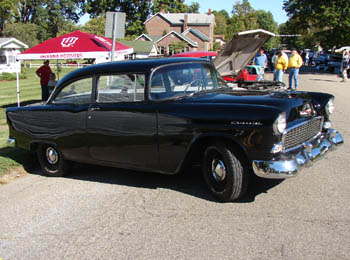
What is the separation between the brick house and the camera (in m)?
72.8

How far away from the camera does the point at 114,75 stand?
5383mm

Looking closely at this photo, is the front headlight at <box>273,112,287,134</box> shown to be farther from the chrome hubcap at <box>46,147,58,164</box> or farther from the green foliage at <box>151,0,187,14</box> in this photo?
the green foliage at <box>151,0,187,14</box>

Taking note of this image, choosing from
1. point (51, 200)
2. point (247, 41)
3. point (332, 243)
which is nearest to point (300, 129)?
point (332, 243)

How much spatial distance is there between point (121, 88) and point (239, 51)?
10.5m

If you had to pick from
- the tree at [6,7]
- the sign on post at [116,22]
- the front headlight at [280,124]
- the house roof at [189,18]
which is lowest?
the front headlight at [280,124]

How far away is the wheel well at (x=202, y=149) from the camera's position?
444 cm

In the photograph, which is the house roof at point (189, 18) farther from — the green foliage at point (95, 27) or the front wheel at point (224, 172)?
the front wheel at point (224, 172)

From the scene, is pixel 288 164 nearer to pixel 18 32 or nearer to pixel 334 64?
pixel 334 64

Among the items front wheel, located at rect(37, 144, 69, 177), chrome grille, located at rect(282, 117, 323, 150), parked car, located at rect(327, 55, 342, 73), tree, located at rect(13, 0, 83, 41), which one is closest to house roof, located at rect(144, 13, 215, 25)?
tree, located at rect(13, 0, 83, 41)

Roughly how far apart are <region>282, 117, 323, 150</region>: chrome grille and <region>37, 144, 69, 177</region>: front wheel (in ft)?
11.2

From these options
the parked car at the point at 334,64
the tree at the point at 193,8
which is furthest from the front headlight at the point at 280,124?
the tree at the point at 193,8

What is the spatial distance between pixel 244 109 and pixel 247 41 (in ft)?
35.7

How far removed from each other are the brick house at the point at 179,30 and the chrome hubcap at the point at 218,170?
67991mm

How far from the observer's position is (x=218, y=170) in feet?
15.1
